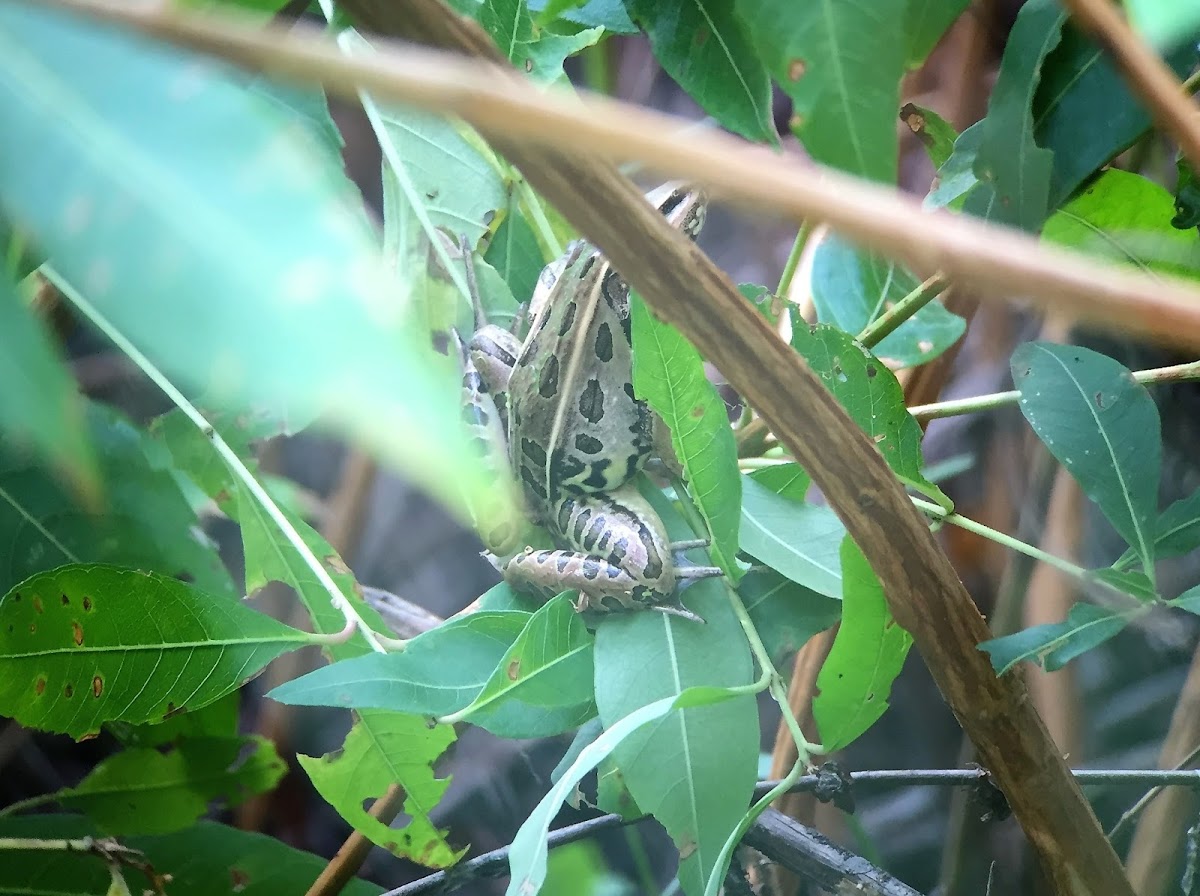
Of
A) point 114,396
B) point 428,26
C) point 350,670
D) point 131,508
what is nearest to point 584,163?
point 428,26

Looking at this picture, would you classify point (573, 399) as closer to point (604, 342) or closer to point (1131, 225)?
point (604, 342)

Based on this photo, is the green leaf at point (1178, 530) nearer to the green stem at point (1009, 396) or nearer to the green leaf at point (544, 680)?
the green stem at point (1009, 396)

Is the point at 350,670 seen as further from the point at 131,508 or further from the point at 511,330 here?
the point at 511,330

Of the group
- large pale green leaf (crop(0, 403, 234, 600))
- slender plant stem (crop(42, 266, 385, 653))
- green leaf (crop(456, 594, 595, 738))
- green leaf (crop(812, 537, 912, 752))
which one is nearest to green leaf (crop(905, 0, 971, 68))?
green leaf (crop(812, 537, 912, 752))

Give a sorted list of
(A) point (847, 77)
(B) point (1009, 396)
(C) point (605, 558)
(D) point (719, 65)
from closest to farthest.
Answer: (A) point (847, 77), (D) point (719, 65), (B) point (1009, 396), (C) point (605, 558)

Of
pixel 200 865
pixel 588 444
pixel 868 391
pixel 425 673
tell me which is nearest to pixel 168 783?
pixel 200 865

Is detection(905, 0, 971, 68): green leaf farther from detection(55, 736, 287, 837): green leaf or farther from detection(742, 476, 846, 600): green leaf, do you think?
detection(55, 736, 287, 837): green leaf

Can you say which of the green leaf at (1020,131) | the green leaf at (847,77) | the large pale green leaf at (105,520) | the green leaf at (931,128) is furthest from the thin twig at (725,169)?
the large pale green leaf at (105,520)
